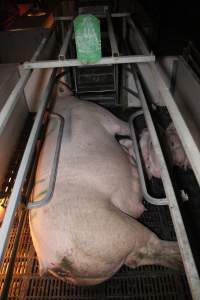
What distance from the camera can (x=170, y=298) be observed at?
53.1 inches

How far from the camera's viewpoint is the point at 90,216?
117cm

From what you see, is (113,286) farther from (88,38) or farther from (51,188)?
(88,38)

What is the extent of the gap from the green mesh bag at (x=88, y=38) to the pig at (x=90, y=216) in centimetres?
47

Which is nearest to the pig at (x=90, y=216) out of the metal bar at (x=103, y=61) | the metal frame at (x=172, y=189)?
the metal frame at (x=172, y=189)

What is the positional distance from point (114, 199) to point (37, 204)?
373 millimetres

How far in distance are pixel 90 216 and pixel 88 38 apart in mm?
828

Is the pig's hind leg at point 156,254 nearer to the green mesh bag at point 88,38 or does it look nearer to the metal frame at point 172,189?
the metal frame at point 172,189

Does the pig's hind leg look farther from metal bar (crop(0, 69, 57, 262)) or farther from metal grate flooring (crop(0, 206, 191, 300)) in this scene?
metal bar (crop(0, 69, 57, 262))

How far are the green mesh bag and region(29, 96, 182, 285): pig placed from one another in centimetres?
47

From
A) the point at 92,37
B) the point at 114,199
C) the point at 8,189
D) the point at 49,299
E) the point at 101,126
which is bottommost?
the point at 49,299

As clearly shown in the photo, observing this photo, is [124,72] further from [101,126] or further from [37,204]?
[37,204]

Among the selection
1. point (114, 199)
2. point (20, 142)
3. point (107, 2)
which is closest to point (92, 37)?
point (114, 199)

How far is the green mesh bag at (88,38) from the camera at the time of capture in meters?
1.27

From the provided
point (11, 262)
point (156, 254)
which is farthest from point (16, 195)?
point (156, 254)
